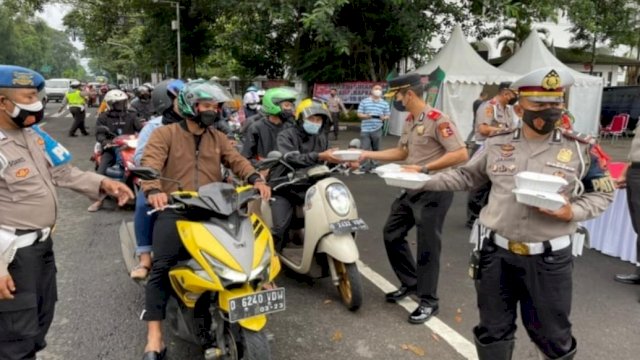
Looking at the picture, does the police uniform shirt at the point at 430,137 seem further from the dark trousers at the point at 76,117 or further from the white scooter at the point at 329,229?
the dark trousers at the point at 76,117

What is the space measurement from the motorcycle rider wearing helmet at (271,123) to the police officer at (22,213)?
3.01 meters

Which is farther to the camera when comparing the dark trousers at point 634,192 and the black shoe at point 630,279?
the black shoe at point 630,279

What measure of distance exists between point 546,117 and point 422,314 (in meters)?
2.08

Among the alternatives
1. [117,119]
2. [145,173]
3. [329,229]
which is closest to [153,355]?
[145,173]

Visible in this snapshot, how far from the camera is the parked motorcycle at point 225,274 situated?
287cm

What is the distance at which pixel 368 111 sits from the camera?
458 inches

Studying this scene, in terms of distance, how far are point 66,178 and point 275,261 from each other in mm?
1295

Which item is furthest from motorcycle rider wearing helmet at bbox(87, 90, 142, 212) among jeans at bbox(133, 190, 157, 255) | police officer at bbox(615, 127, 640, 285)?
police officer at bbox(615, 127, 640, 285)

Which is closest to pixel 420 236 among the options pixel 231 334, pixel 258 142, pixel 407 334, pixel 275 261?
pixel 407 334

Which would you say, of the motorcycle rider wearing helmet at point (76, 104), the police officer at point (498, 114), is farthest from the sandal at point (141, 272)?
the motorcycle rider wearing helmet at point (76, 104)

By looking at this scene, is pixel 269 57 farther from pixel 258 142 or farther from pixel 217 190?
pixel 217 190

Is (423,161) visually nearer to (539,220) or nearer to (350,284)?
(350,284)

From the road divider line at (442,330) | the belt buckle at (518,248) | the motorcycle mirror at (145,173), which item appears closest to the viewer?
the belt buckle at (518,248)

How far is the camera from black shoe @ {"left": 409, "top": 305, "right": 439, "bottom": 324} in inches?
161
